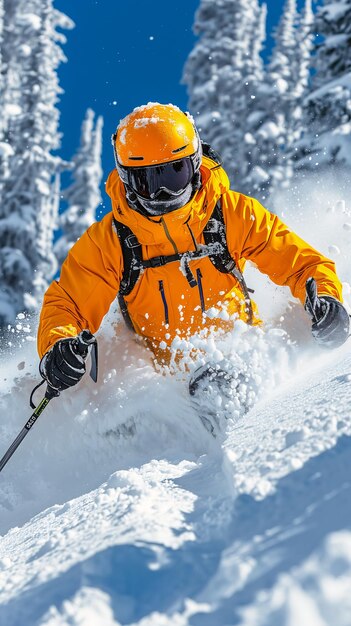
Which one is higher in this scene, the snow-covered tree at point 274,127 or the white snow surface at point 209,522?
the snow-covered tree at point 274,127

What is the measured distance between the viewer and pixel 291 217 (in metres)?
8.27

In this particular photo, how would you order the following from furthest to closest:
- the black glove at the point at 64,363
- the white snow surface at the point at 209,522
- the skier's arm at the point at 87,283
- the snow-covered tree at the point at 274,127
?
the snow-covered tree at the point at 274,127 → the skier's arm at the point at 87,283 → the black glove at the point at 64,363 → the white snow surface at the point at 209,522

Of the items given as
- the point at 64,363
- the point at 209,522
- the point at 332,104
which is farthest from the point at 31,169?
the point at 209,522

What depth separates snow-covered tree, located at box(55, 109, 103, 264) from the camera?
29734 mm

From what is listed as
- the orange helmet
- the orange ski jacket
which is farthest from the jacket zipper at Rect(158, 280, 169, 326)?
the orange helmet

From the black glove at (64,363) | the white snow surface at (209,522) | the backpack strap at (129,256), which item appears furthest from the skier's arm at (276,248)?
the black glove at (64,363)

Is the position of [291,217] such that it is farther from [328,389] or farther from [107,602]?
[107,602]

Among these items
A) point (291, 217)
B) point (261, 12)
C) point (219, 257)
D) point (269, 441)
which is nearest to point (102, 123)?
point (261, 12)

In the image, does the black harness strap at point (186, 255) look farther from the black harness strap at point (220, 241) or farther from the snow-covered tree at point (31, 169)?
the snow-covered tree at point (31, 169)

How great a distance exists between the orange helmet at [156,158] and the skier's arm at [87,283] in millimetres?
448

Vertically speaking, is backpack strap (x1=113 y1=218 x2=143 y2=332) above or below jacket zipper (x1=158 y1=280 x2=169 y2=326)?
above

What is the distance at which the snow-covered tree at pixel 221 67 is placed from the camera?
79.5 ft

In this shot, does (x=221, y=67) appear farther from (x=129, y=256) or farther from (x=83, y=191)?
(x=129, y=256)

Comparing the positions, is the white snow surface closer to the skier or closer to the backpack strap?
the skier
